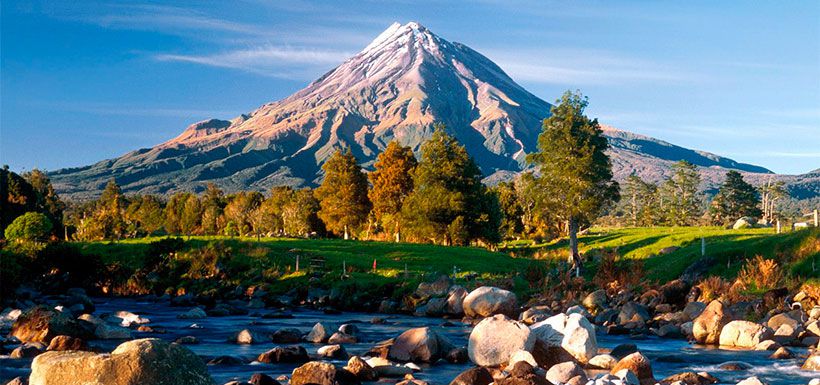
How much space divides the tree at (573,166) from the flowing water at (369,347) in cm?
2195

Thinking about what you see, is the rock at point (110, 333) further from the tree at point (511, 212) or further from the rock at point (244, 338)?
the tree at point (511, 212)

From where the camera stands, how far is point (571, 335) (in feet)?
73.5

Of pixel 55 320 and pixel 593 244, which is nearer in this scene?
pixel 55 320

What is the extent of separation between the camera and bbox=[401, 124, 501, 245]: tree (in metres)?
68.6

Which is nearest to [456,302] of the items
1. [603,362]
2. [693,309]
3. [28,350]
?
[693,309]

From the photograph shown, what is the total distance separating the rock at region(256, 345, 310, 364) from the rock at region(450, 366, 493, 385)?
650 centimetres

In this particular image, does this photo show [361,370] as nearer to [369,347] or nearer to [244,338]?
[369,347]

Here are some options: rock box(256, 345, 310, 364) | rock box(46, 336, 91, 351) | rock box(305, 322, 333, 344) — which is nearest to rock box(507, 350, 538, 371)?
rock box(256, 345, 310, 364)

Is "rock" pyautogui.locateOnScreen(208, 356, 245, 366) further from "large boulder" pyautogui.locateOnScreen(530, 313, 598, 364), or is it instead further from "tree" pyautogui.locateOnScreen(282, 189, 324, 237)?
"tree" pyautogui.locateOnScreen(282, 189, 324, 237)

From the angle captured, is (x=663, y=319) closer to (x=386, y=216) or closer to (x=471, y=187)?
(x=471, y=187)

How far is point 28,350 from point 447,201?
47.9 m

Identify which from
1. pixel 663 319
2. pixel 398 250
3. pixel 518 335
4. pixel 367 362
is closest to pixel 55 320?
pixel 367 362

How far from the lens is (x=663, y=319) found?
106 feet

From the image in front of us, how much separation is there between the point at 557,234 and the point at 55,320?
75.8 m
